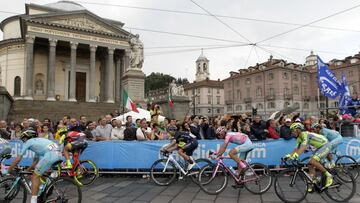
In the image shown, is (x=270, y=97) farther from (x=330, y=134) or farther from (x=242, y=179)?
(x=242, y=179)

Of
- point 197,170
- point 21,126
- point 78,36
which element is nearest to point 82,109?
point 78,36

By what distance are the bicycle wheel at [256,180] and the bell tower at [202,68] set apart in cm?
10517

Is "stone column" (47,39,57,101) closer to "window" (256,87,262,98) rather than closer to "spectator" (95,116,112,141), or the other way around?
"spectator" (95,116,112,141)

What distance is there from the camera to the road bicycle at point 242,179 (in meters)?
7.37

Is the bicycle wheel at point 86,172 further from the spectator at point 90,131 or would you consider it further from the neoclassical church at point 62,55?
the neoclassical church at point 62,55

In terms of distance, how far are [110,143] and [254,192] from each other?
15.2 feet

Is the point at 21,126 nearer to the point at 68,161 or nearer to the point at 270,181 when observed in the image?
the point at 68,161

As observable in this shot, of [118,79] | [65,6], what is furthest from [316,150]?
[65,6]

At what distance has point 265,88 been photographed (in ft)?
257

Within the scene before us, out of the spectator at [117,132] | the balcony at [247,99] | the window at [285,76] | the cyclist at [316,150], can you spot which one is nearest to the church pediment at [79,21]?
the spectator at [117,132]

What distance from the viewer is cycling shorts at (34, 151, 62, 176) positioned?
5846mm

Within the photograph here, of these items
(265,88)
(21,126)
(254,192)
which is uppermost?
(265,88)

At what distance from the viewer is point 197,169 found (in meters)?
8.01

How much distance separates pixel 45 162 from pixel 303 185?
512 centimetres
